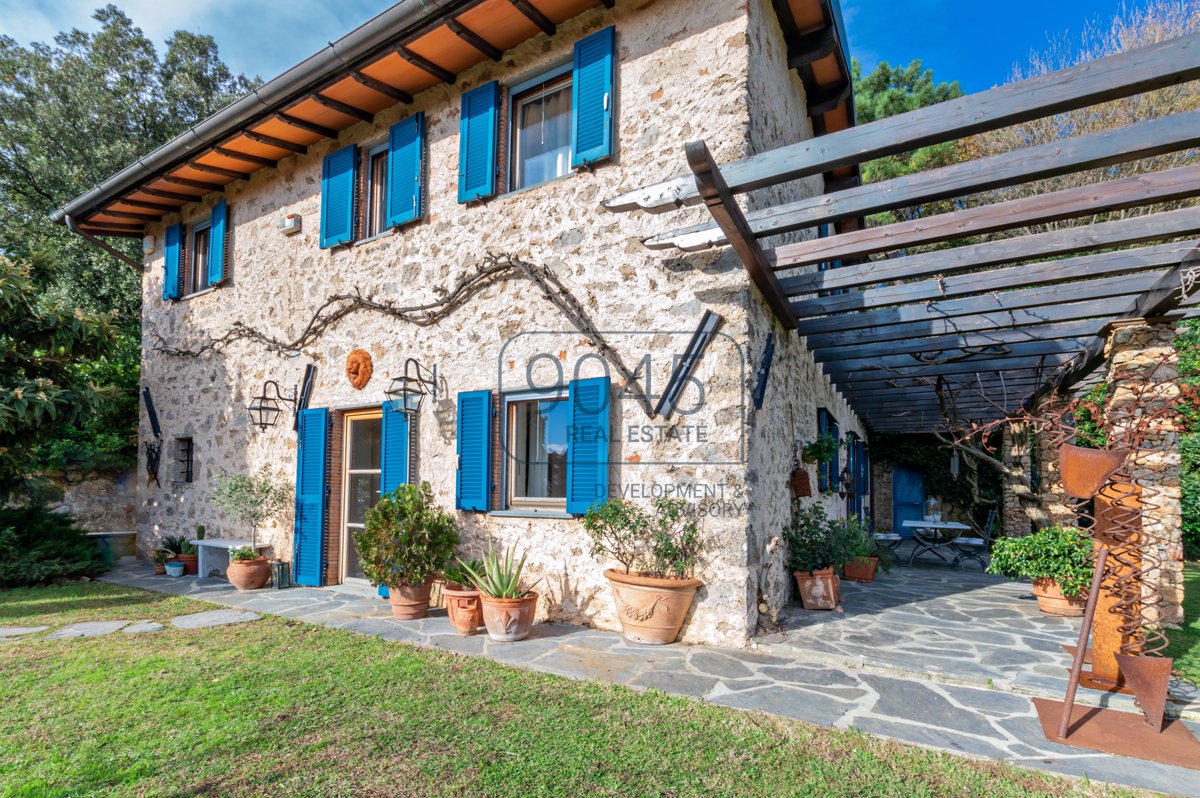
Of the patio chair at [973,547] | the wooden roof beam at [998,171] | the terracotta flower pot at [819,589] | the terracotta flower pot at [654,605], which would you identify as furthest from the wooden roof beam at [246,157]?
the patio chair at [973,547]

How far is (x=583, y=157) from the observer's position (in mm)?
5445

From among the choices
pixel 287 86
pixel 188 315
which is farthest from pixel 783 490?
pixel 188 315

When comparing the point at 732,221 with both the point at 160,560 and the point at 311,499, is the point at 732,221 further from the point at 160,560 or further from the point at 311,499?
the point at 160,560

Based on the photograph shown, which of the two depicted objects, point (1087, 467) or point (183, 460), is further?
point (183, 460)

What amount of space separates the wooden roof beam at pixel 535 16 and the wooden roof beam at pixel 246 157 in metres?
4.26

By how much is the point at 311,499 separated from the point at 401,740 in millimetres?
4627

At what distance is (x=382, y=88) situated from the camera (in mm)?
6469

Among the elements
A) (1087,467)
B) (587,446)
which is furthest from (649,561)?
(1087,467)

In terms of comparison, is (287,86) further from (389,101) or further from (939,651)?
(939,651)

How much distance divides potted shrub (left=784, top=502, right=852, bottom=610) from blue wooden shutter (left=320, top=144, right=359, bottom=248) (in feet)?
18.4

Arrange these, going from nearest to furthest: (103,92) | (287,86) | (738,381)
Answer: (738,381) → (287,86) → (103,92)

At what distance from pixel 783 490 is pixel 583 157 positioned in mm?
3405

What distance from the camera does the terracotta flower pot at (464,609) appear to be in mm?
5004

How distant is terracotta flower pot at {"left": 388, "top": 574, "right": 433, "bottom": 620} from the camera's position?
5461 mm
